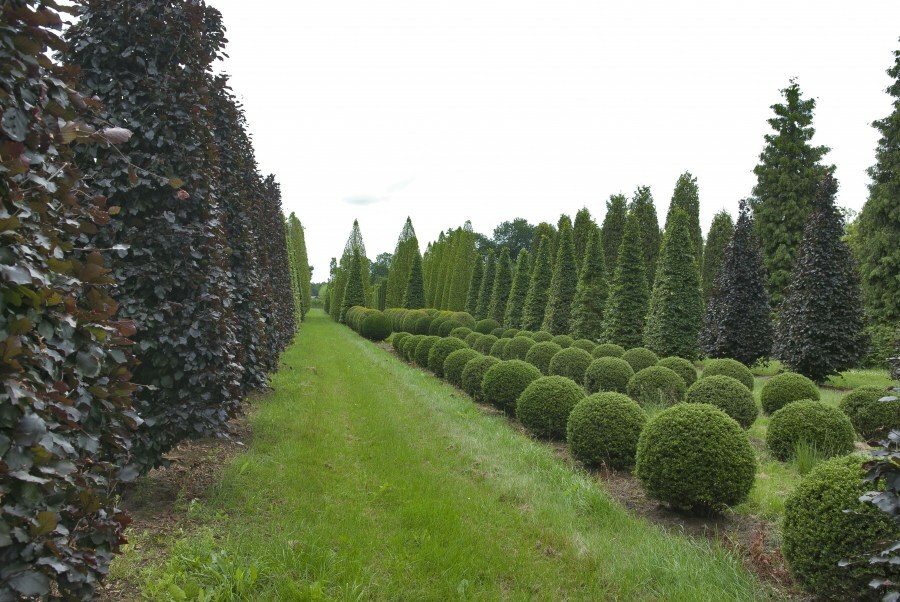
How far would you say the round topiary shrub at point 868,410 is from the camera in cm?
743

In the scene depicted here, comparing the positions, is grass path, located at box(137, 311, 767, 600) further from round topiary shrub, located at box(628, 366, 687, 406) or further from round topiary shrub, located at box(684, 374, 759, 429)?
round topiary shrub, located at box(684, 374, 759, 429)

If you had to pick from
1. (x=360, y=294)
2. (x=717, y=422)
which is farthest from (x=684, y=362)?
(x=360, y=294)

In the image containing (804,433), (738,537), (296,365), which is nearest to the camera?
(738,537)

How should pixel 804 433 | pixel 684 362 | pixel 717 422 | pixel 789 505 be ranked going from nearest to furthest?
pixel 789 505 → pixel 717 422 → pixel 804 433 → pixel 684 362

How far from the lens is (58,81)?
2166 millimetres

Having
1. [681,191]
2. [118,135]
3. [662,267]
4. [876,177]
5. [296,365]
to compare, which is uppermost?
[681,191]

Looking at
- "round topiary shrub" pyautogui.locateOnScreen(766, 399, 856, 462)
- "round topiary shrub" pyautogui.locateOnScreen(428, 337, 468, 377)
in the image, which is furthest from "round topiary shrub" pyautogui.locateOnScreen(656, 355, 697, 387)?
"round topiary shrub" pyautogui.locateOnScreen(428, 337, 468, 377)

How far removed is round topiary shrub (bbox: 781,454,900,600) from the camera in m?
3.37

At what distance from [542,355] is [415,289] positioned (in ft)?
93.9

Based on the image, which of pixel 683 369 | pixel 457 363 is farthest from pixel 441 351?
pixel 683 369

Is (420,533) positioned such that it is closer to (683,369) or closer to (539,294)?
(683,369)

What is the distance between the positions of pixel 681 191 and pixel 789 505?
1231 inches

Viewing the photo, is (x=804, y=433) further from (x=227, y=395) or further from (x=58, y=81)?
(x=58, y=81)

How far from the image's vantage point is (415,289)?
1639 inches
